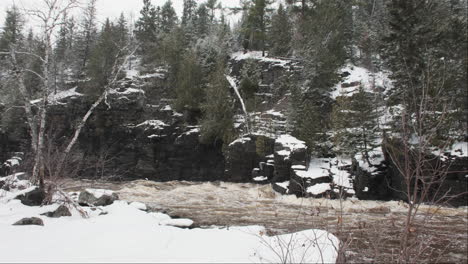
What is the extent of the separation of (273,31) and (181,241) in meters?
33.4

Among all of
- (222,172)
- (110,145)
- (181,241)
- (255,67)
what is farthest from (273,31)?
(181,241)

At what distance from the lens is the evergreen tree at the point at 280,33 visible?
115 feet

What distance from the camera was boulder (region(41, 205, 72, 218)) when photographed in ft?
24.1

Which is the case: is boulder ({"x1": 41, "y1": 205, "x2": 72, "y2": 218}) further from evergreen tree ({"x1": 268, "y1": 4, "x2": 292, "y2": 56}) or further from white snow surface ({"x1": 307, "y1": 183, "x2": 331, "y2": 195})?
evergreen tree ({"x1": 268, "y1": 4, "x2": 292, "y2": 56})

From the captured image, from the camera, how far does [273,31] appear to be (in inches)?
1403

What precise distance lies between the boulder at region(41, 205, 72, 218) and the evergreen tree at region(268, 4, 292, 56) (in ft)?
104

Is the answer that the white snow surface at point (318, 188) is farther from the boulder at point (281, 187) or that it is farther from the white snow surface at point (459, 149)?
the white snow surface at point (459, 149)

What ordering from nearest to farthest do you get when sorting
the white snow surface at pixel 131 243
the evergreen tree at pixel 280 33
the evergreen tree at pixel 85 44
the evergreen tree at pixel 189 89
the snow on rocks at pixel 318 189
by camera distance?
the white snow surface at pixel 131 243 → the snow on rocks at pixel 318 189 → the evergreen tree at pixel 189 89 → the evergreen tree at pixel 280 33 → the evergreen tree at pixel 85 44

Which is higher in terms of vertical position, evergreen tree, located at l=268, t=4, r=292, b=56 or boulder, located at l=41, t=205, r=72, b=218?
evergreen tree, located at l=268, t=4, r=292, b=56

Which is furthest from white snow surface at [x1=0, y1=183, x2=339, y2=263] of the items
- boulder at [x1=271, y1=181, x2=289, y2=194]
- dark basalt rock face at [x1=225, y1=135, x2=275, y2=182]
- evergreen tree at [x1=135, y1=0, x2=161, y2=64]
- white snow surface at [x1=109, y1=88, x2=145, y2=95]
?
evergreen tree at [x1=135, y1=0, x2=161, y2=64]

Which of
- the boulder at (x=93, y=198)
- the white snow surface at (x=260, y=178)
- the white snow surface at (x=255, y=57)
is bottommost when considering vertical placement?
the white snow surface at (x=260, y=178)

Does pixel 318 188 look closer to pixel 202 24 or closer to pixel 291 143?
pixel 291 143

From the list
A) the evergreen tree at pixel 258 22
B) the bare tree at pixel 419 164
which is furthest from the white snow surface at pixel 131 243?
the evergreen tree at pixel 258 22

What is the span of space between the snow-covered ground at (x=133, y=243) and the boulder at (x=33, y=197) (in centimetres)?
36
